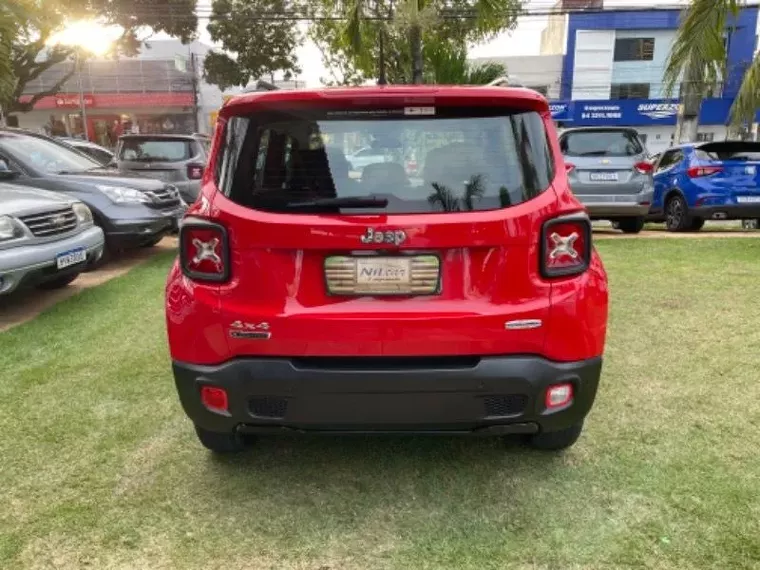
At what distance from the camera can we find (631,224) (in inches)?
374

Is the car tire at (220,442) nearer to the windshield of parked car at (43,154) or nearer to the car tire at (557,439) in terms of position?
the car tire at (557,439)

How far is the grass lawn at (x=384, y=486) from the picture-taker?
7.43ft

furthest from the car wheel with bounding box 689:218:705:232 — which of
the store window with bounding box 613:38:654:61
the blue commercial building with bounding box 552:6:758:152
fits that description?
the store window with bounding box 613:38:654:61

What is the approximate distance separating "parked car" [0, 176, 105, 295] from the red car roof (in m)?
3.43

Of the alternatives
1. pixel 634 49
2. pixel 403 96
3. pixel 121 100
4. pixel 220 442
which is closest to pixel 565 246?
pixel 403 96

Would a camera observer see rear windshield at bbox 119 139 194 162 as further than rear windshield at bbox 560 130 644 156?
Yes

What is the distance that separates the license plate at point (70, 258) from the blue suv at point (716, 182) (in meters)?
8.27

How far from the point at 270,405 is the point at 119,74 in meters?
41.2

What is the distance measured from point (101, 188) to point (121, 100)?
115ft

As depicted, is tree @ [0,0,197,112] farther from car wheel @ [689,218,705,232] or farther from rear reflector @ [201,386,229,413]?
rear reflector @ [201,386,229,413]

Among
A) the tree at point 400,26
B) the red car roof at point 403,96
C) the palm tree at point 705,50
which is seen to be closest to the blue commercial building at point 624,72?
the tree at point 400,26

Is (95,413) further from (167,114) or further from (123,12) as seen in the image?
(167,114)

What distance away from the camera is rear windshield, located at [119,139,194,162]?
32.3ft

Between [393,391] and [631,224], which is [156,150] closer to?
[631,224]
